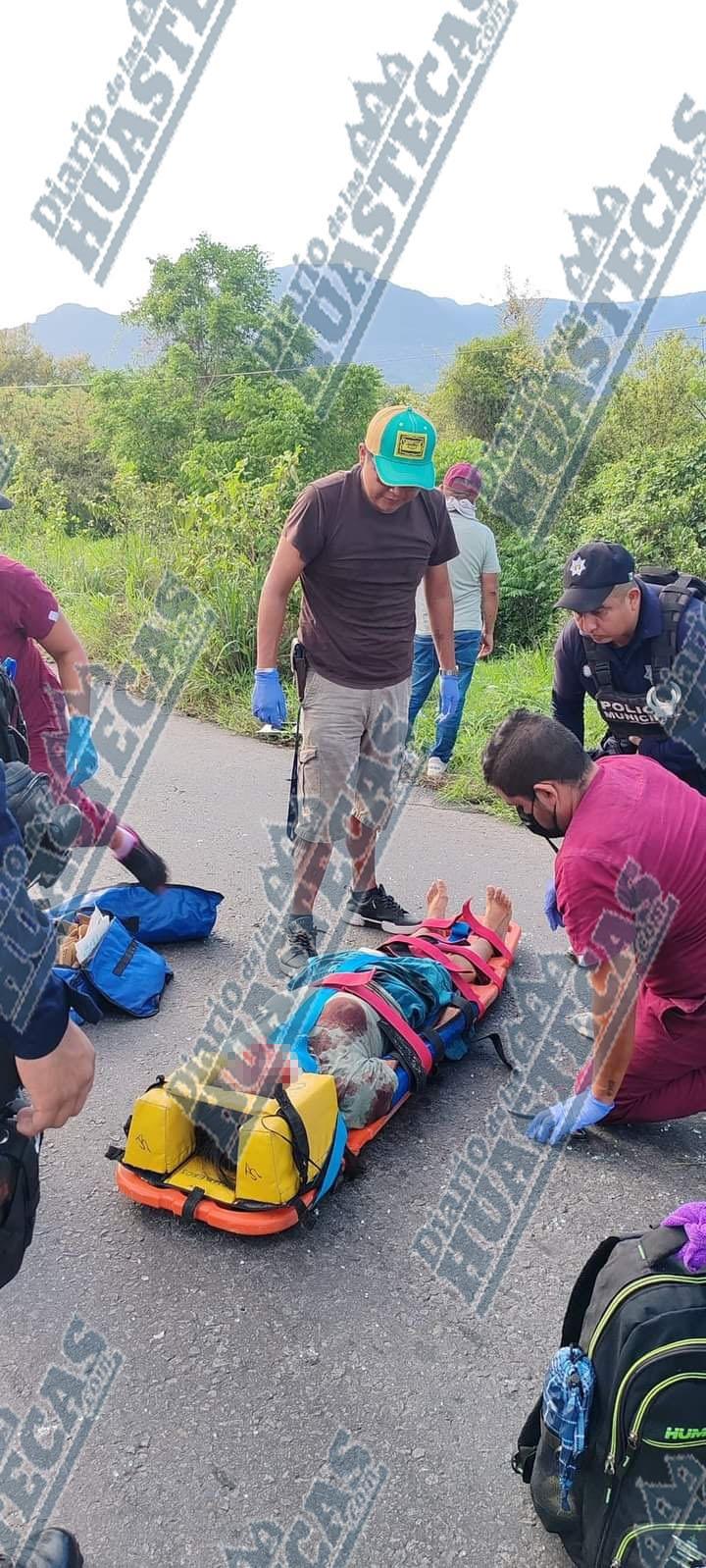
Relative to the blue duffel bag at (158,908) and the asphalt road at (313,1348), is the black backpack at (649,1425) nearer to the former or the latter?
the asphalt road at (313,1348)

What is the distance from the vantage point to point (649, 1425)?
168 cm

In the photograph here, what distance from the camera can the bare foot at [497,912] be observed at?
12.8ft

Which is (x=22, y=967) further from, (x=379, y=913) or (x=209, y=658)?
(x=209, y=658)

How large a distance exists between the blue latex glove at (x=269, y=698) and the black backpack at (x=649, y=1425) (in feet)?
8.71

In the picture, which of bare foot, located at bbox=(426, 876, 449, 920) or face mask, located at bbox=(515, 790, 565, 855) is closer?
face mask, located at bbox=(515, 790, 565, 855)

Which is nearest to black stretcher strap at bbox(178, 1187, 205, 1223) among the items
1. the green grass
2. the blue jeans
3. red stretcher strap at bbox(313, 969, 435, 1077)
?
red stretcher strap at bbox(313, 969, 435, 1077)

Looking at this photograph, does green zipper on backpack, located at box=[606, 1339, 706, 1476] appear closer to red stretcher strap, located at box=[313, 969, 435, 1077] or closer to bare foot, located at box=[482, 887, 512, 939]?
red stretcher strap, located at box=[313, 969, 435, 1077]

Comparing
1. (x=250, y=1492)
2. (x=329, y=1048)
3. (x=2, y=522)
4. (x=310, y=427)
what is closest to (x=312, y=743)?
(x=329, y=1048)

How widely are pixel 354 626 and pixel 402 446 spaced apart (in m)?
0.67

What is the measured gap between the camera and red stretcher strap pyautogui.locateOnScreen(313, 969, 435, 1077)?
3031 mm

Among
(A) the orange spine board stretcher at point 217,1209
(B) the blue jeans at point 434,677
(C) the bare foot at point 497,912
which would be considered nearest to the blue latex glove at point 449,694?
(B) the blue jeans at point 434,677

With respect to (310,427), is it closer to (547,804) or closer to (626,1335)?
(547,804)

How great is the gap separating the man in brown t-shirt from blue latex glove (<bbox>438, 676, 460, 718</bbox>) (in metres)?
0.78

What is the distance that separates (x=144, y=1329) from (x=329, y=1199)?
1.93 feet
